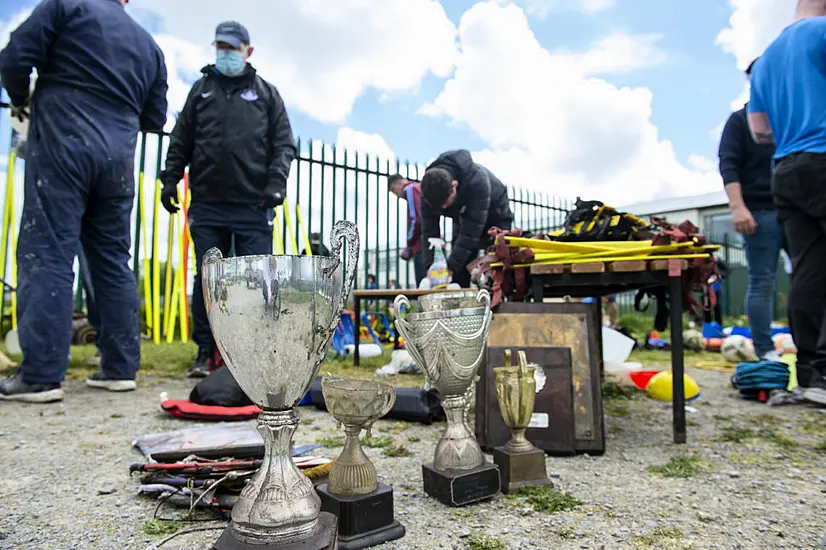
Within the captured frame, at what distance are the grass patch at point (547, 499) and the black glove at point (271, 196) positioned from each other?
8.43 feet

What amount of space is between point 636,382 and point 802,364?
0.90 meters

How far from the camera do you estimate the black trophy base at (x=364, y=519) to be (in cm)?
120

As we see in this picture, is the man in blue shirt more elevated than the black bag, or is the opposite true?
the man in blue shirt

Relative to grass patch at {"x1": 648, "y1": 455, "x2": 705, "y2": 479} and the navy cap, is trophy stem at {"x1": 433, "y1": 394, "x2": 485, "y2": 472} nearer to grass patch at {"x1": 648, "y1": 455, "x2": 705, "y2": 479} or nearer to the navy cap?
grass patch at {"x1": 648, "y1": 455, "x2": 705, "y2": 479}

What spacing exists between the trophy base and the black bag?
1498mm

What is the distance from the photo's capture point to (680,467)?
70.4 inches

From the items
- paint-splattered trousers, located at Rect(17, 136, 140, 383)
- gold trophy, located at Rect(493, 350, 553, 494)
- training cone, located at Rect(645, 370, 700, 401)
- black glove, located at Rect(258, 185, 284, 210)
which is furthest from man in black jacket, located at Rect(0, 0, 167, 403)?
training cone, located at Rect(645, 370, 700, 401)

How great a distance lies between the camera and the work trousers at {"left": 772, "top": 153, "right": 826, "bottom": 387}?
2678 mm

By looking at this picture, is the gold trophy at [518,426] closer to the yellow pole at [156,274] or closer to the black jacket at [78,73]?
the black jacket at [78,73]

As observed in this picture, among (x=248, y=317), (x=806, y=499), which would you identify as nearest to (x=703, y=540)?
(x=806, y=499)

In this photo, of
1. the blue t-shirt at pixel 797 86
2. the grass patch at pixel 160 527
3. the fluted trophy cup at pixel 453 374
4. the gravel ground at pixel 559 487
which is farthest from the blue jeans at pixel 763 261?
the grass patch at pixel 160 527

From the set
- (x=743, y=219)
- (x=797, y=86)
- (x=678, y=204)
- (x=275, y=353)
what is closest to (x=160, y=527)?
(x=275, y=353)

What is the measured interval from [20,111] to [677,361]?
3.68 metres

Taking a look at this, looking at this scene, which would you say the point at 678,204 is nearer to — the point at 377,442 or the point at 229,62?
the point at 229,62
